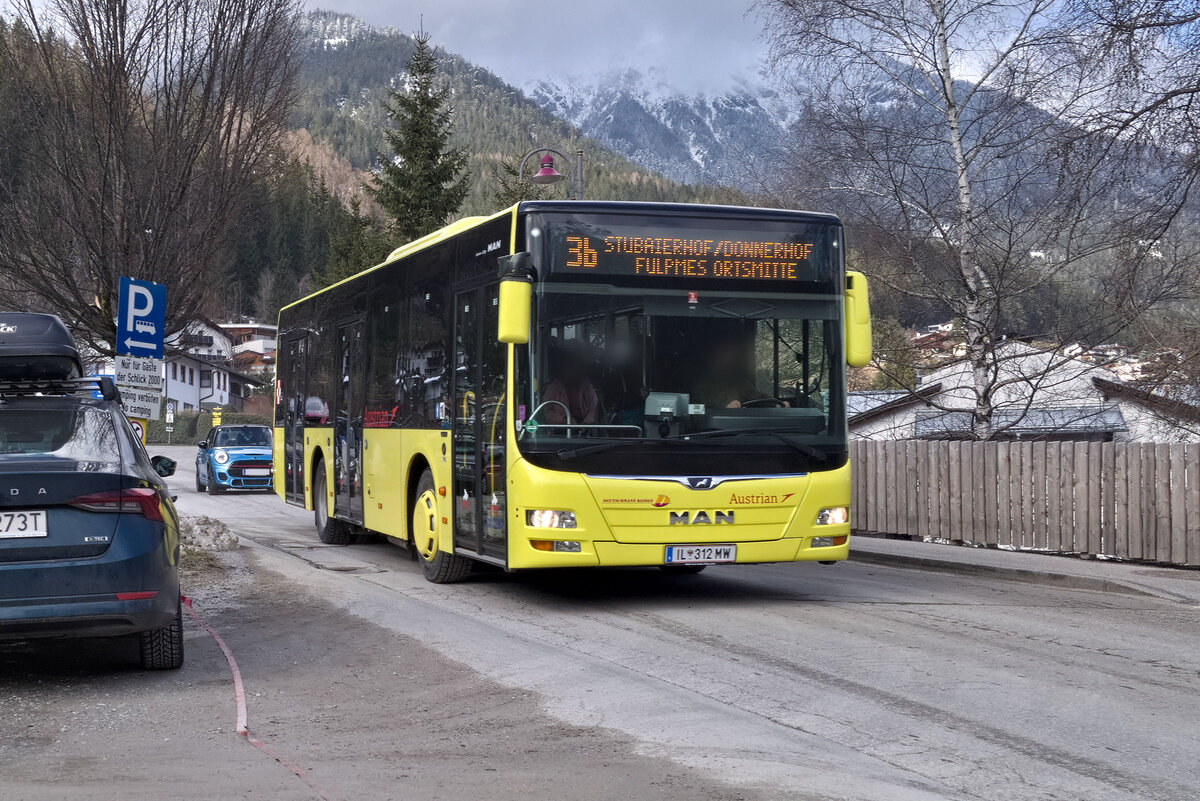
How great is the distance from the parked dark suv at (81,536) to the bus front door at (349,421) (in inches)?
294

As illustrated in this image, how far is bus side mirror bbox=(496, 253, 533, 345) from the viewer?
9945 millimetres

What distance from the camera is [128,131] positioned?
17.6 metres

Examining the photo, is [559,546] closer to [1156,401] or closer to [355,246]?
[1156,401]

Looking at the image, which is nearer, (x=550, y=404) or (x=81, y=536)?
(x=81, y=536)

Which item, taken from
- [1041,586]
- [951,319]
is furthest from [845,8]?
[1041,586]

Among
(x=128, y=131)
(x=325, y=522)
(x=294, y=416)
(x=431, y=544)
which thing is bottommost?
(x=325, y=522)

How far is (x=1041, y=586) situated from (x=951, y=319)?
6.55 m

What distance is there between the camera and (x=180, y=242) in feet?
60.7

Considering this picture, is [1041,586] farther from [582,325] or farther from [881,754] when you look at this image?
[881,754]

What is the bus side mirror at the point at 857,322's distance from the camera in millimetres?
10797

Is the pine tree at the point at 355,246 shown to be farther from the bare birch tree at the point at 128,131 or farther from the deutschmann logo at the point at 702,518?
the deutschmann logo at the point at 702,518

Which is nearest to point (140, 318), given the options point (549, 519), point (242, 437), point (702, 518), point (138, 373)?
point (138, 373)

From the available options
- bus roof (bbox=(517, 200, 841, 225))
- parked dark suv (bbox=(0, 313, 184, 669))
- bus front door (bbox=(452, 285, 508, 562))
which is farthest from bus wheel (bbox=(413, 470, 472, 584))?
parked dark suv (bbox=(0, 313, 184, 669))

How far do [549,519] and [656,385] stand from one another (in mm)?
1339
